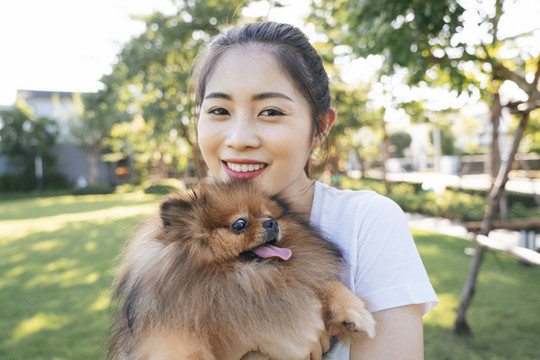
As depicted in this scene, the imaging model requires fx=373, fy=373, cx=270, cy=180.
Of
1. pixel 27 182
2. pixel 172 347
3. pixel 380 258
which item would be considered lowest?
pixel 27 182

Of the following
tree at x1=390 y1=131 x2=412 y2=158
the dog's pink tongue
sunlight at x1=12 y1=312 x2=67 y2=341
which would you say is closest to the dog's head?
the dog's pink tongue

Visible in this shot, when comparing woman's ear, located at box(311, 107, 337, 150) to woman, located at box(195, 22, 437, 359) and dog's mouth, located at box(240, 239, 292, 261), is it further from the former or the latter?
dog's mouth, located at box(240, 239, 292, 261)

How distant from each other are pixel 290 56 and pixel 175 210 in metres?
0.89

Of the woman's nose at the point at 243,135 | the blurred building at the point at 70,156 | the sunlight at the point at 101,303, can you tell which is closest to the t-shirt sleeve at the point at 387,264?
the woman's nose at the point at 243,135

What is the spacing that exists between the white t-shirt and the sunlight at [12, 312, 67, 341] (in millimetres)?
5071

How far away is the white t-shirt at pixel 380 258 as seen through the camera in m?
1.35

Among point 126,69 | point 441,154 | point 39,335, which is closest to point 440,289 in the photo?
point 39,335

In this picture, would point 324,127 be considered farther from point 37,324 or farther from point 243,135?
point 37,324

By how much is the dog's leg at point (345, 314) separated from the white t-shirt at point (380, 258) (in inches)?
2.0

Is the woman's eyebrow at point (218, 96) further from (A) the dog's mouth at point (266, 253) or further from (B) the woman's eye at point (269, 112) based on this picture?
(A) the dog's mouth at point (266, 253)

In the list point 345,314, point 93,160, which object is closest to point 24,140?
point 93,160

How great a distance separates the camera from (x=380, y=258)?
4.59 ft

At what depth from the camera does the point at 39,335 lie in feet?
16.1

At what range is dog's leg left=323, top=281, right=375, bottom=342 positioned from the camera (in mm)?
1343
